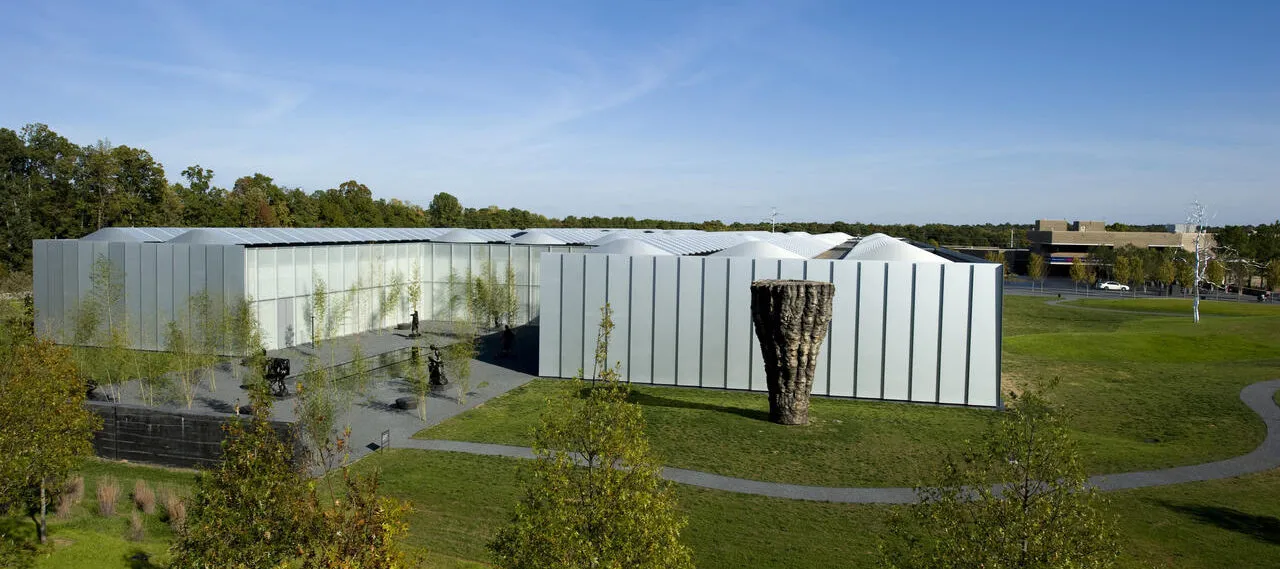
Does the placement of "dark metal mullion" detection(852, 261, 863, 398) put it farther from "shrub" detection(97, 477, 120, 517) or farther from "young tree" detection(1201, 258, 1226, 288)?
"young tree" detection(1201, 258, 1226, 288)

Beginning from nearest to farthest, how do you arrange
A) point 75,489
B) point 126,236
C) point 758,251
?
point 75,489
point 758,251
point 126,236

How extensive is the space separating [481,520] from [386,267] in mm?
33031

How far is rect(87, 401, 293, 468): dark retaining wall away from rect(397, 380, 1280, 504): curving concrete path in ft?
15.9

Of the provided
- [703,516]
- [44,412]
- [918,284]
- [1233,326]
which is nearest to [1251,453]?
[918,284]

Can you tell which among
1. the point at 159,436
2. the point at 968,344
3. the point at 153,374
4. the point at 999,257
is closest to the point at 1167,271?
the point at 999,257

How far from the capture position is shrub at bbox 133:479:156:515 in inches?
683

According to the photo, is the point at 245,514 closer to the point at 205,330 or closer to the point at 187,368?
the point at 187,368

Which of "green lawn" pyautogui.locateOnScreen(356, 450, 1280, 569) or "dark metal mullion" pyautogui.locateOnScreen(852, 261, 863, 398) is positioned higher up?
"dark metal mullion" pyautogui.locateOnScreen(852, 261, 863, 398)

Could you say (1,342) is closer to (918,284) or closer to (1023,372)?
(918,284)

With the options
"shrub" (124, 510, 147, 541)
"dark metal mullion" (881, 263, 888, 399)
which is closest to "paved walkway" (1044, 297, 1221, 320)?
"dark metal mullion" (881, 263, 888, 399)

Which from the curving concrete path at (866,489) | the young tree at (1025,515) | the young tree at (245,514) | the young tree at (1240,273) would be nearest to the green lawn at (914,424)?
the curving concrete path at (866,489)

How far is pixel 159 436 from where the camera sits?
20719 mm

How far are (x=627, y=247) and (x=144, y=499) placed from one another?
887 inches

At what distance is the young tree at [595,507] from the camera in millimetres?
8977
